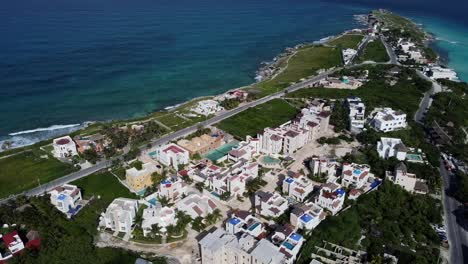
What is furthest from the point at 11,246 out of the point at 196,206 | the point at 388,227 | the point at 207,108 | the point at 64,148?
the point at 207,108

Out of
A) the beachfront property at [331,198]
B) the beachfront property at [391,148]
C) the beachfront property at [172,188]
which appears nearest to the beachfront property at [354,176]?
the beachfront property at [331,198]

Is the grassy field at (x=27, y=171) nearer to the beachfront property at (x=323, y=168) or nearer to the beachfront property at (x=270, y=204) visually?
the beachfront property at (x=270, y=204)

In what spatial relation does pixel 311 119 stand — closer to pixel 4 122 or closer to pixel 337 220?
pixel 337 220

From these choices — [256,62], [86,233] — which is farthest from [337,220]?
[256,62]

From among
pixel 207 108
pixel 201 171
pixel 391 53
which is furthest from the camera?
pixel 391 53

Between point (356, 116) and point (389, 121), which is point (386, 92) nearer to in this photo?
point (389, 121)

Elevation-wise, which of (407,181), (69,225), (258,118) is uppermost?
(407,181)
